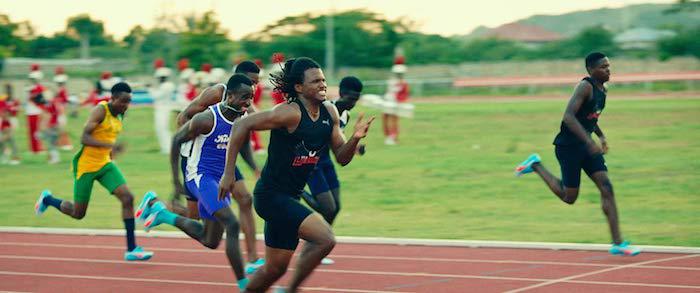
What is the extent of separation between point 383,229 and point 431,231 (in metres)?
0.58

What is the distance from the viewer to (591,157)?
10.2 m

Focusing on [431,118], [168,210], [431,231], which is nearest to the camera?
[168,210]

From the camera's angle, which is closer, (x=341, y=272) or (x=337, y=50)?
(x=341, y=272)

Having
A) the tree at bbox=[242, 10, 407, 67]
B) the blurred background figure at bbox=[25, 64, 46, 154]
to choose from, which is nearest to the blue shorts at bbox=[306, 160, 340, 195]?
the blurred background figure at bbox=[25, 64, 46, 154]

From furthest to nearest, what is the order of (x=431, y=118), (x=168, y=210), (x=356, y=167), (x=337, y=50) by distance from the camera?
(x=337, y=50)
(x=431, y=118)
(x=356, y=167)
(x=168, y=210)

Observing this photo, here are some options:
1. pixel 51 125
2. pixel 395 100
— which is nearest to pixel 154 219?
pixel 51 125

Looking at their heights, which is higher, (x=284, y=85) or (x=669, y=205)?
(x=284, y=85)

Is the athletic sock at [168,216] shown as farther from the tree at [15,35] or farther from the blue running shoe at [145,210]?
the tree at [15,35]

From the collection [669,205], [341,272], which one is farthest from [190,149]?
[669,205]

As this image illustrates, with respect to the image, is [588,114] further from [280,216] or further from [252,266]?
[280,216]

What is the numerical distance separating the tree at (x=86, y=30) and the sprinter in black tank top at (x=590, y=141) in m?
93.0

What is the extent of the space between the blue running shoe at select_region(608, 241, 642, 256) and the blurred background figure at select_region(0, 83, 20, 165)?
600 inches

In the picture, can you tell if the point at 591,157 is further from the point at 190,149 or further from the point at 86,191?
the point at 86,191

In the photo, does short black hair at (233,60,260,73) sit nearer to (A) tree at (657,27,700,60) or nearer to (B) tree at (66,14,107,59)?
Result: (A) tree at (657,27,700,60)
